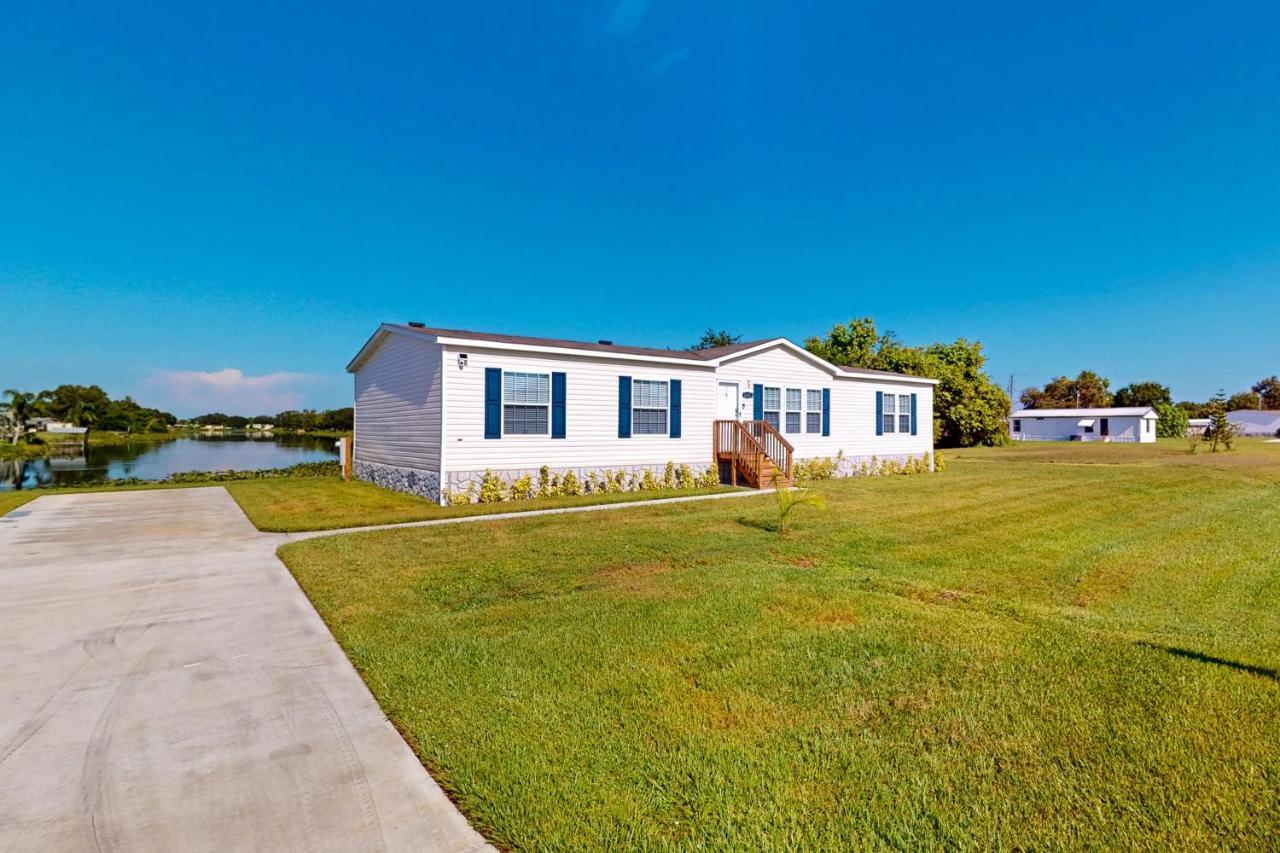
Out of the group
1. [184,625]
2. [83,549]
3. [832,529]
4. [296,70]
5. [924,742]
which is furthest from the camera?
[296,70]

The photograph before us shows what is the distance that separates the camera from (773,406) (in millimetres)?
15344

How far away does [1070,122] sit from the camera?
17.2 metres

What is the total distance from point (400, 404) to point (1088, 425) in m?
56.8

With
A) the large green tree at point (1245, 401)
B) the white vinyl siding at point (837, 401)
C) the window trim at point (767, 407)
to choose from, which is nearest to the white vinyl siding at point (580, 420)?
the white vinyl siding at point (837, 401)

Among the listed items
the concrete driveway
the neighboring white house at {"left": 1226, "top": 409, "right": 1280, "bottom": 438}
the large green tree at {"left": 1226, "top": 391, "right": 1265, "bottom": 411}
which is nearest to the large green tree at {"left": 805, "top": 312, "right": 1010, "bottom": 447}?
the concrete driveway

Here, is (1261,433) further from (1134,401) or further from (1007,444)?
(1007,444)

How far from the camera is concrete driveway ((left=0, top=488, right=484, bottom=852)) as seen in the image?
2.06 m

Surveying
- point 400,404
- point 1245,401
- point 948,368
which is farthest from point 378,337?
point 1245,401

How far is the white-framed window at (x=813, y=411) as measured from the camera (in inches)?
627

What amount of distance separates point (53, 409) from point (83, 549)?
74.7 metres

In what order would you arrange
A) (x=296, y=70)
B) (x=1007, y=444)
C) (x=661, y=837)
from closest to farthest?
(x=661, y=837) → (x=296, y=70) → (x=1007, y=444)

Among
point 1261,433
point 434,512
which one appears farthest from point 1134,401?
point 434,512

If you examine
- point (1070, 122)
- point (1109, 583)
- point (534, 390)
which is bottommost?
point (1109, 583)

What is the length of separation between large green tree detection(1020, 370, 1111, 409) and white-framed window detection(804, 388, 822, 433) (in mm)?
62825
